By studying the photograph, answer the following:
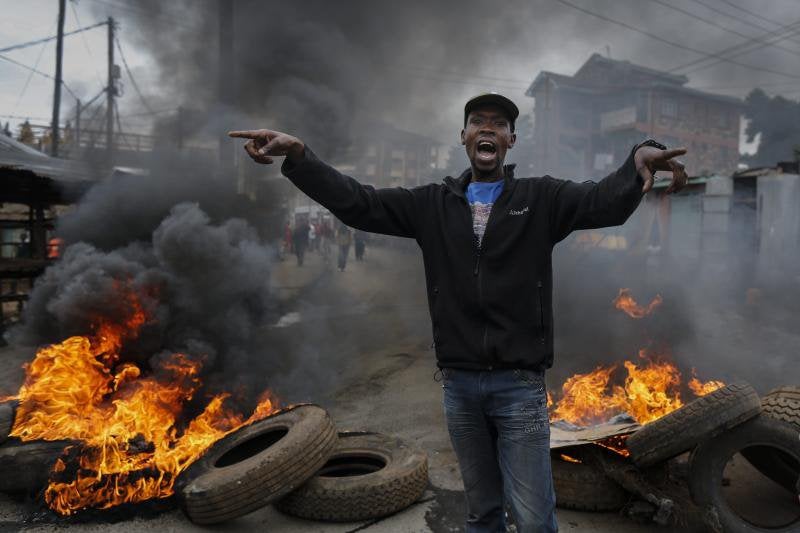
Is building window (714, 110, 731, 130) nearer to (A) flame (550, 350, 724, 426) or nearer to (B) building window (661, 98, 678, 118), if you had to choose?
(B) building window (661, 98, 678, 118)

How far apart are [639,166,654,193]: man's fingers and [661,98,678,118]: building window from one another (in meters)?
31.7

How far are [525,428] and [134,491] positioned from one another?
328 cm

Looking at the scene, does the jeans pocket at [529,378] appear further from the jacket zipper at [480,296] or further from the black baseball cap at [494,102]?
the black baseball cap at [494,102]

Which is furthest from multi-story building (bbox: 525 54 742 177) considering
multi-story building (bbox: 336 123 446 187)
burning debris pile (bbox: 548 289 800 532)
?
burning debris pile (bbox: 548 289 800 532)

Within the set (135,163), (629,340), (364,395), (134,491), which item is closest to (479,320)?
(134,491)

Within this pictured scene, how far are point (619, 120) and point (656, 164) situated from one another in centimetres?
3087

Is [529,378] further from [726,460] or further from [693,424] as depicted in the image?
[726,460]

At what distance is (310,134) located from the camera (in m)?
13.4

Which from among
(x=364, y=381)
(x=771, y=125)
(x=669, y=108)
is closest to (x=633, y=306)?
(x=364, y=381)

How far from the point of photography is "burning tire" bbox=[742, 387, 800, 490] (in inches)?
130

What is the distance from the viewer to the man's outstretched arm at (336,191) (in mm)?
2080

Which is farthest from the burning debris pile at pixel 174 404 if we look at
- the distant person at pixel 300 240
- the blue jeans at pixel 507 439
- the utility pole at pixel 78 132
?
the utility pole at pixel 78 132

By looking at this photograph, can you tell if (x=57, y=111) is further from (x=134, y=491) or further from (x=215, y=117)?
(x=134, y=491)

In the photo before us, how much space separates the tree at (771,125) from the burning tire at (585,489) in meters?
30.7
